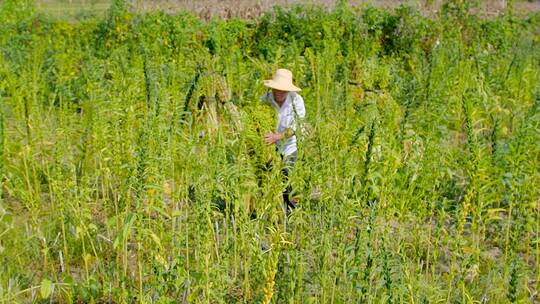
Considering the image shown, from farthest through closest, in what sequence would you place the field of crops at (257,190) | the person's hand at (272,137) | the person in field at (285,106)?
the person in field at (285,106)
the person's hand at (272,137)
the field of crops at (257,190)

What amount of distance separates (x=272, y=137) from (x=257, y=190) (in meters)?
0.57

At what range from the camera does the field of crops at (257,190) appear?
2561mm

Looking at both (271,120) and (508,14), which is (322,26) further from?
(271,120)

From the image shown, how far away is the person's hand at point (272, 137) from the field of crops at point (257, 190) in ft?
0.23

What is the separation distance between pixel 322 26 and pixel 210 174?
526cm

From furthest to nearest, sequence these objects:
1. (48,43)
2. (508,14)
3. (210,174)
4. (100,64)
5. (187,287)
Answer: (508,14), (48,43), (100,64), (210,174), (187,287)

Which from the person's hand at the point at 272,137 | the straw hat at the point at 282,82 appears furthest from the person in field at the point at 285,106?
the person's hand at the point at 272,137

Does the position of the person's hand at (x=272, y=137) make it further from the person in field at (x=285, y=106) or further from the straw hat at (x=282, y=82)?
the straw hat at (x=282, y=82)

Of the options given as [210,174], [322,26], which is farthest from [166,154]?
[322,26]

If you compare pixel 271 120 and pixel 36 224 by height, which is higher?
pixel 271 120

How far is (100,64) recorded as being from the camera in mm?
5465

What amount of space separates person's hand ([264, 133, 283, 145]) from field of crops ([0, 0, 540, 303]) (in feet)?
0.23

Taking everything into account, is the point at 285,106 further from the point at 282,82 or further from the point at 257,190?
the point at 257,190

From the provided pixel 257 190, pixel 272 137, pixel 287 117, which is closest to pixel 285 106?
pixel 287 117
